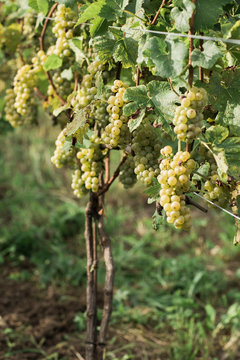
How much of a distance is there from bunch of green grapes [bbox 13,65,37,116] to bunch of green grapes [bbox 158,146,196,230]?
960 millimetres

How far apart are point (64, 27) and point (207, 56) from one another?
0.77 meters

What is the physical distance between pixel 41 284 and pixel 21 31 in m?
1.61

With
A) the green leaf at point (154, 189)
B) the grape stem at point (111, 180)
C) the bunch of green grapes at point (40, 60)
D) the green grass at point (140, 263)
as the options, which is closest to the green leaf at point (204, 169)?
the green leaf at point (154, 189)

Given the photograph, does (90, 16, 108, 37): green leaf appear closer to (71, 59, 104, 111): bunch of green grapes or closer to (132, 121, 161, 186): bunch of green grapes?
(71, 59, 104, 111): bunch of green grapes

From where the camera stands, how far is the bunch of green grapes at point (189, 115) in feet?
3.56

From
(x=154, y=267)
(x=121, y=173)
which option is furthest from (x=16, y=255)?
(x=121, y=173)

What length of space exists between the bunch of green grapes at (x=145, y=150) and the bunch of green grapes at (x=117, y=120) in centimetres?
4

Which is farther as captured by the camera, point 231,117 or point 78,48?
point 78,48

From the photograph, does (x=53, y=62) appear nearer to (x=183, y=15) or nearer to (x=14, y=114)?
(x=14, y=114)

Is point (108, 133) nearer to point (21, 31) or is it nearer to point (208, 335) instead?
point (21, 31)

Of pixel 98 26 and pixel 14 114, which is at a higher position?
pixel 98 26

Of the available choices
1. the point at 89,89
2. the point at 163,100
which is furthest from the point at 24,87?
the point at 163,100

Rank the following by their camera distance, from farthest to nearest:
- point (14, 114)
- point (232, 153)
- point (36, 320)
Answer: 1. point (36, 320)
2. point (14, 114)
3. point (232, 153)

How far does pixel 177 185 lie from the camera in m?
1.15
